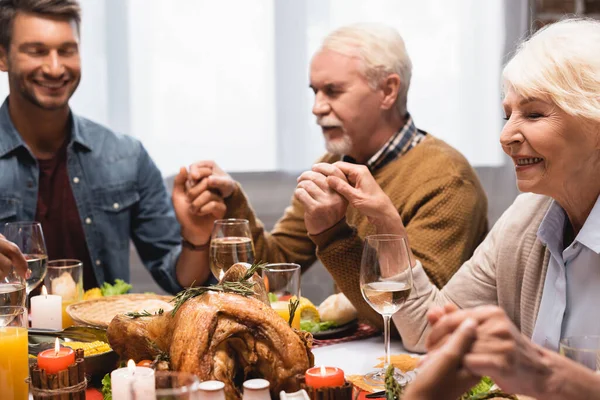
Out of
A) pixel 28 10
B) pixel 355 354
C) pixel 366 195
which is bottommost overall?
pixel 355 354

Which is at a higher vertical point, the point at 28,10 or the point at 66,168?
the point at 28,10

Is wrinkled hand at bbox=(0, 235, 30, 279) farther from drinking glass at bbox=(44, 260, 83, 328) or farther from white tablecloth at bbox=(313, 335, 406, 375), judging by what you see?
white tablecloth at bbox=(313, 335, 406, 375)

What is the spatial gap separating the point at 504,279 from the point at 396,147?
852 mm

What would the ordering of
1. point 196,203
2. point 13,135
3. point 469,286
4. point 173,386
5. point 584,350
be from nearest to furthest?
point 173,386 → point 584,350 → point 469,286 → point 196,203 → point 13,135

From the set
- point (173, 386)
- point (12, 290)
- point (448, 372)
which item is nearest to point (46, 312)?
point (12, 290)

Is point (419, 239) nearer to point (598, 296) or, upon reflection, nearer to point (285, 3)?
point (598, 296)

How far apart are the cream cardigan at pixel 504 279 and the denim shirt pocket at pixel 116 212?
58.6 inches

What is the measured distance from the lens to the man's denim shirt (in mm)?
2836

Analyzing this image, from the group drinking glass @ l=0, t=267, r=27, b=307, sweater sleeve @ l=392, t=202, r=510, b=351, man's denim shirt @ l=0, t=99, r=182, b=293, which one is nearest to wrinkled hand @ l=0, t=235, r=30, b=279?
drinking glass @ l=0, t=267, r=27, b=307

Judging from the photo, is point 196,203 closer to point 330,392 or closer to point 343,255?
point 343,255

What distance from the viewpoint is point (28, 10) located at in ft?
9.20

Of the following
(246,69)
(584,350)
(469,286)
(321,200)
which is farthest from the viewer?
(246,69)

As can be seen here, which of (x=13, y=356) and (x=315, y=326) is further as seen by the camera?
(x=315, y=326)

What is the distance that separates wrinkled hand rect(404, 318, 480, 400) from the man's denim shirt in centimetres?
191
